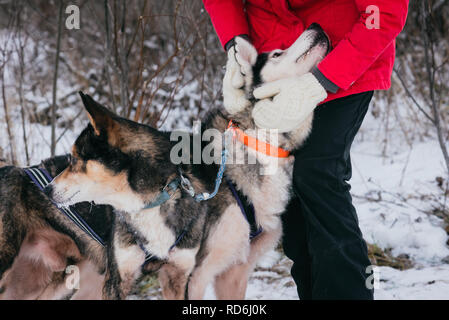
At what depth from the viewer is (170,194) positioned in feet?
6.26

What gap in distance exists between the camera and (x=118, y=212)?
6.63 ft

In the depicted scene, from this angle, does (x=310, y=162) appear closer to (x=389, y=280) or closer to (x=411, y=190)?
(x=389, y=280)

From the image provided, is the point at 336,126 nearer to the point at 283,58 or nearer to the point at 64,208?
the point at 283,58

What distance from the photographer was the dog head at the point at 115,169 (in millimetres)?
1886

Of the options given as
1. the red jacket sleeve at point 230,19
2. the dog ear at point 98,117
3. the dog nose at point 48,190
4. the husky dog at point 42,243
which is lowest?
the husky dog at point 42,243

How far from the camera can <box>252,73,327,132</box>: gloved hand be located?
5.14ft

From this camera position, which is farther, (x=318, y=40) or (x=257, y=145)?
(x=257, y=145)

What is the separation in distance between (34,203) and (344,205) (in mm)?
1509

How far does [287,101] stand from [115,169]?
831 mm

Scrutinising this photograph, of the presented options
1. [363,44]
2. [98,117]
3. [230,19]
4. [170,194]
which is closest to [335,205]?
[363,44]

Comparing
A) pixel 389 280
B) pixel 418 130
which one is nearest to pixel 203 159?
pixel 389 280

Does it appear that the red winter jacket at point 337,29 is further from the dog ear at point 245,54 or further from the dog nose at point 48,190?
the dog nose at point 48,190

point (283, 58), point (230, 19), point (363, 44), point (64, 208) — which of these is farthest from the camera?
point (64, 208)

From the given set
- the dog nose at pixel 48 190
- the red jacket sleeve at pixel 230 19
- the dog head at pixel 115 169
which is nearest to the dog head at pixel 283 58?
the red jacket sleeve at pixel 230 19
